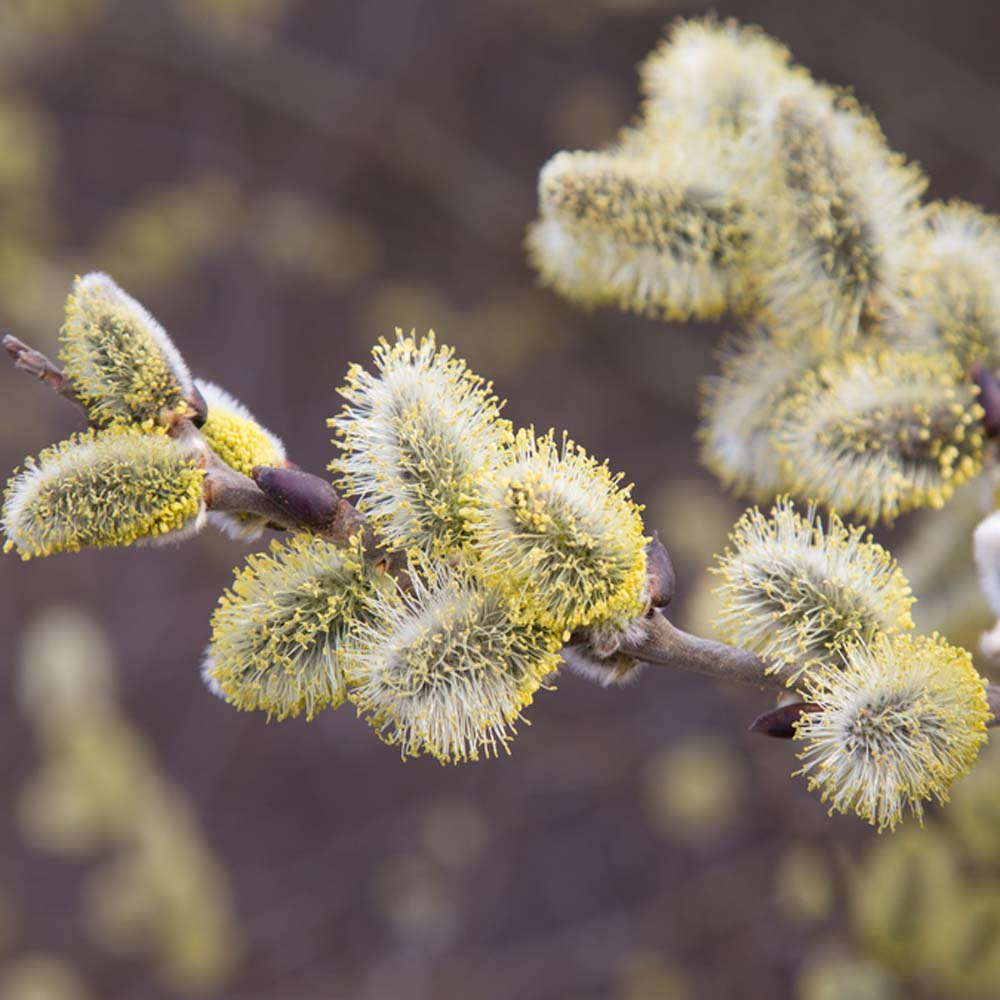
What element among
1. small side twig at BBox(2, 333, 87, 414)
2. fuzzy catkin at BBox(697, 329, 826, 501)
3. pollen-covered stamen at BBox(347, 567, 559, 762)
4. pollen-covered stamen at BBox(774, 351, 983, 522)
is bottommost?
pollen-covered stamen at BBox(347, 567, 559, 762)

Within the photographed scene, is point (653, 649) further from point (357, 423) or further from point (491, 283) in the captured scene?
point (491, 283)

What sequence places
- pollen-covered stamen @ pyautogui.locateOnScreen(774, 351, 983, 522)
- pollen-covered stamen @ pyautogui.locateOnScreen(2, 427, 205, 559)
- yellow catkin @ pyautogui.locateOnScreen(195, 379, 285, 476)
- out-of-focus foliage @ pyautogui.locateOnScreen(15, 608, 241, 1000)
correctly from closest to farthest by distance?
1. pollen-covered stamen @ pyautogui.locateOnScreen(2, 427, 205, 559)
2. yellow catkin @ pyautogui.locateOnScreen(195, 379, 285, 476)
3. pollen-covered stamen @ pyautogui.locateOnScreen(774, 351, 983, 522)
4. out-of-focus foliage @ pyautogui.locateOnScreen(15, 608, 241, 1000)

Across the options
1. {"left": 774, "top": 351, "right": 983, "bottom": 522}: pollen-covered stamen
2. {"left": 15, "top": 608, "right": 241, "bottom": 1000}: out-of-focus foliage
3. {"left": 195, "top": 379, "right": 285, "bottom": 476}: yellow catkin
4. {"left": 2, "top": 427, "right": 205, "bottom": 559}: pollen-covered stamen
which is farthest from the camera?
{"left": 15, "top": 608, "right": 241, "bottom": 1000}: out-of-focus foliage

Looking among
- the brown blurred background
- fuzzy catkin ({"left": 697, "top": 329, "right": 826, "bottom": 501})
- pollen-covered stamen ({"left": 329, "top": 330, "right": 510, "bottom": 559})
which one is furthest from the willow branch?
the brown blurred background

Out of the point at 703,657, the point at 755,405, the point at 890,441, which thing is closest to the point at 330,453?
the point at 755,405

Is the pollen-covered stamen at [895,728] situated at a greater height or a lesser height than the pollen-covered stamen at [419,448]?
lesser

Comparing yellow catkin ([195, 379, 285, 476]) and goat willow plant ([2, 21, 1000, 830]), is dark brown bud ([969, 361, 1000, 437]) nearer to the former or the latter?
goat willow plant ([2, 21, 1000, 830])

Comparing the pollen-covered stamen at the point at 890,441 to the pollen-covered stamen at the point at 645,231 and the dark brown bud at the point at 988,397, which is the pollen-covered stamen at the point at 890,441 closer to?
the dark brown bud at the point at 988,397

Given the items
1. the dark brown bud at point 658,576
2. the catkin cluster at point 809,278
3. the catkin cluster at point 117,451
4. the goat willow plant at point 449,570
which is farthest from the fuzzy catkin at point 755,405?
the catkin cluster at point 117,451
